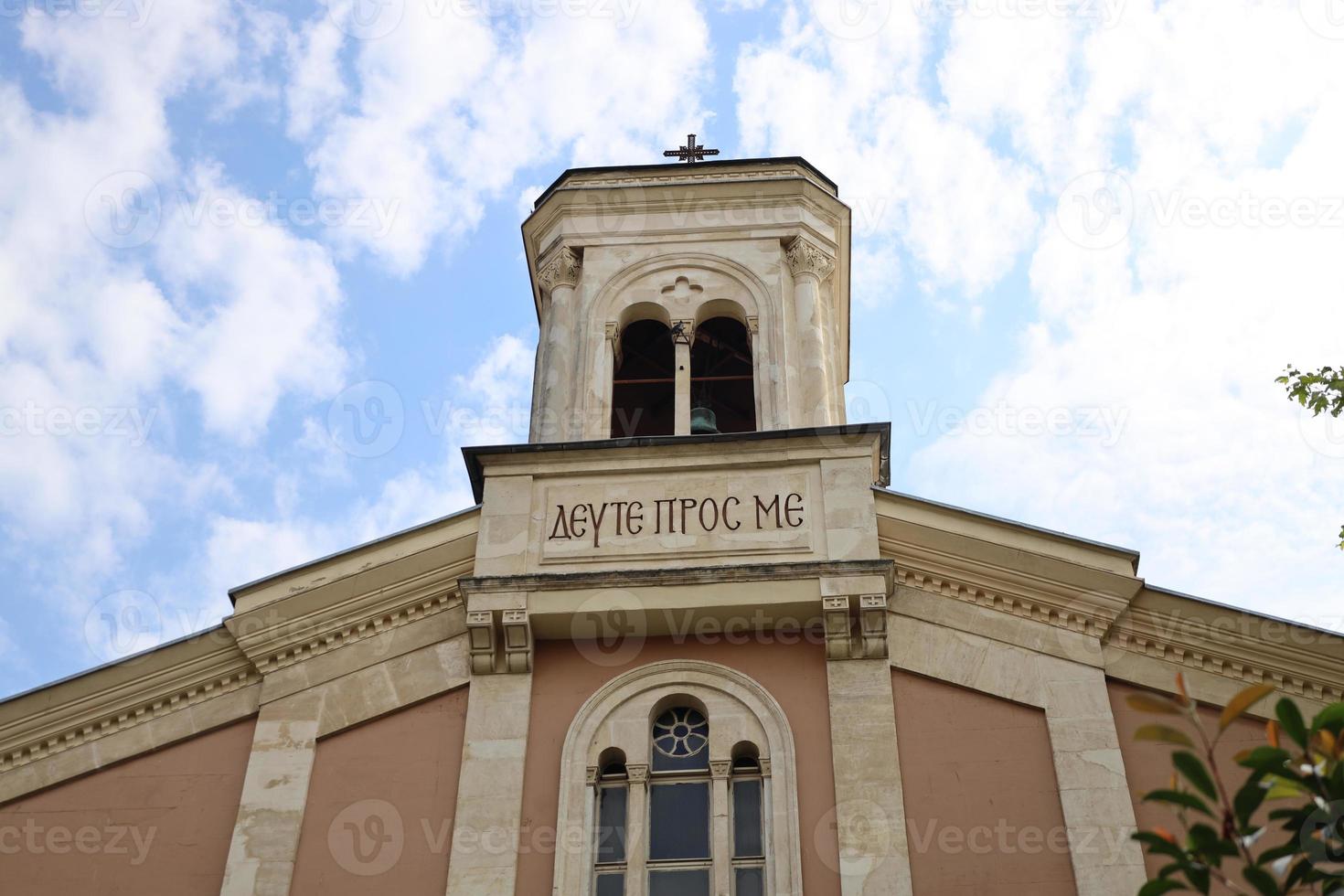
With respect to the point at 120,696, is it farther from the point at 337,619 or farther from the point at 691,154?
the point at 691,154

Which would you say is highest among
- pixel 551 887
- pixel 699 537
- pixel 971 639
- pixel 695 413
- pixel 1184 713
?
pixel 695 413

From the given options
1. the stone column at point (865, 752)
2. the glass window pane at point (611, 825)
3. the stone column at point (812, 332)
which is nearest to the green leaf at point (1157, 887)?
the stone column at point (865, 752)

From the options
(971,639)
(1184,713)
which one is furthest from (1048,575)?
(1184,713)

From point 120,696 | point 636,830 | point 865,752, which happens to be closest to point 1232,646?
point 865,752

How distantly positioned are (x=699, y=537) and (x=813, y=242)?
6.78m

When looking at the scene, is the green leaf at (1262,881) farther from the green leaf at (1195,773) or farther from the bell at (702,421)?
the bell at (702,421)

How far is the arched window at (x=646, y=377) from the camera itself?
2067 cm

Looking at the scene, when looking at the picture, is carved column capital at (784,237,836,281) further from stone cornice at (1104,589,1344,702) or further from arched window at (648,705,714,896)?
arched window at (648,705,714,896)

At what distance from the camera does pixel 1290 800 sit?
12367 mm

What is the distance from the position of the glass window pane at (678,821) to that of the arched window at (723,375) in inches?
322

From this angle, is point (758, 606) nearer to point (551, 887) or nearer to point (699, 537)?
point (699, 537)

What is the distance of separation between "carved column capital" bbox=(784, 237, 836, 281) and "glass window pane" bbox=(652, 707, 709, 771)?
7671mm

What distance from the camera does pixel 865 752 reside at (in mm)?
13414

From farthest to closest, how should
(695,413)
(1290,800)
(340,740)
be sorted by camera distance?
1. (695,413)
2. (340,740)
3. (1290,800)
